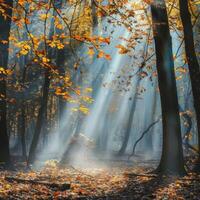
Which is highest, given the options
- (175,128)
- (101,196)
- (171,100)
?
(171,100)

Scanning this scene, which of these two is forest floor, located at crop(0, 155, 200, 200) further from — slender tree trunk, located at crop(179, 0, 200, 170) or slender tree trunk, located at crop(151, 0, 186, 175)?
slender tree trunk, located at crop(179, 0, 200, 170)

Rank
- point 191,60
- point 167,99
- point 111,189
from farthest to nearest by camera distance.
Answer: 1. point 167,99
2. point 191,60
3. point 111,189

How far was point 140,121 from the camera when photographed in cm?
7681

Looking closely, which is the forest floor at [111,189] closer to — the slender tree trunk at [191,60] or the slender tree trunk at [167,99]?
the slender tree trunk at [167,99]

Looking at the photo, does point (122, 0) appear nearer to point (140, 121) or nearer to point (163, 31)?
point (163, 31)

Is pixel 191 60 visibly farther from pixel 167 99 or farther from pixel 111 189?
pixel 111 189

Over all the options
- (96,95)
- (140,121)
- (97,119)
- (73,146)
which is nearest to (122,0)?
(73,146)

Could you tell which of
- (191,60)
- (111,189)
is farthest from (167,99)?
(111,189)

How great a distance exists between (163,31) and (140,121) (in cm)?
6402

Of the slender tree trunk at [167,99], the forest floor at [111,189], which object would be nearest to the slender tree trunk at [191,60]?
the slender tree trunk at [167,99]

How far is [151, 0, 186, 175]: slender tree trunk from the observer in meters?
12.9

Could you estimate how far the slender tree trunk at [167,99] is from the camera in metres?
12.9

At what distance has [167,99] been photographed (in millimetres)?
13133

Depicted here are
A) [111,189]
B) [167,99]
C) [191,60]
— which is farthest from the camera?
[167,99]
